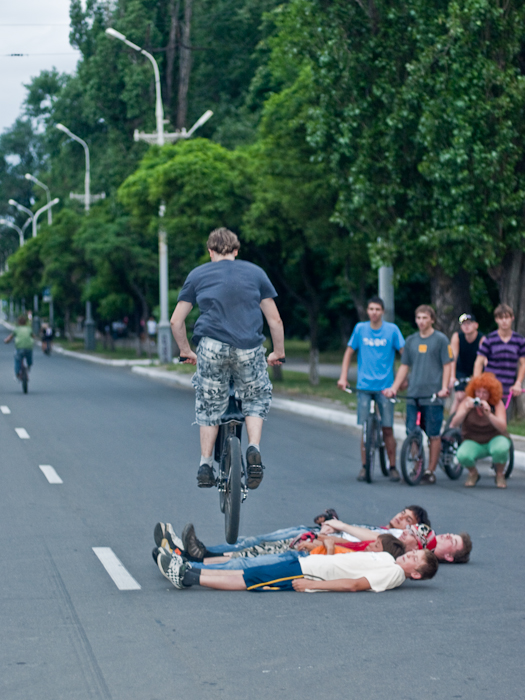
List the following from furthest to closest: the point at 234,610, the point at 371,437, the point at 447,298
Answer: the point at 447,298, the point at 371,437, the point at 234,610

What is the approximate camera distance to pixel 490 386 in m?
11.0

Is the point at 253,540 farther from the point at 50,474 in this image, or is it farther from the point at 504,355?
the point at 504,355

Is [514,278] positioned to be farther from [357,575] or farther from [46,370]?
[46,370]

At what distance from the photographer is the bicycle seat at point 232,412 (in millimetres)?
7227

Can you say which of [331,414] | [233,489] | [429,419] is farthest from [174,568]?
[331,414]

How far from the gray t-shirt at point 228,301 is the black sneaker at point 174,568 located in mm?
1391

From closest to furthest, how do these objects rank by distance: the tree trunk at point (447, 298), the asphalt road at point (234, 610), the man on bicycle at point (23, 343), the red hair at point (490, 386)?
the asphalt road at point (234, 610)
the red hair at point (490, 386)
the tree trunk at point (447, 298)
the man on bicycle at point (23, 343)

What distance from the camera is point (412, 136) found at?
1727cm

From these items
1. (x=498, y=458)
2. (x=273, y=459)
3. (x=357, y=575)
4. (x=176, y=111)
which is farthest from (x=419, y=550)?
(x=176, y=111)

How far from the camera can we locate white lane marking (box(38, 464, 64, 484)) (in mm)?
11453

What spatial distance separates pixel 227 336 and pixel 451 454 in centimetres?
564

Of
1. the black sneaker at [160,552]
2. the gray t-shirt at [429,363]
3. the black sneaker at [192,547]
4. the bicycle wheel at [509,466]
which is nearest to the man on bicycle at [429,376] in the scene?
the gray t-shirt at [429,363]

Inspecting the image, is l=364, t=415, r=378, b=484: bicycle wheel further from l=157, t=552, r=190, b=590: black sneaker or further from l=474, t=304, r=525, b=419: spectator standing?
l=157, t=552, r=190, b=590: black sneaker

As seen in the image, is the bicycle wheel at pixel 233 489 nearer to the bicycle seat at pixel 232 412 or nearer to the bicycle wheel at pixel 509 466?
the bicycle seat at pixel 232 412
